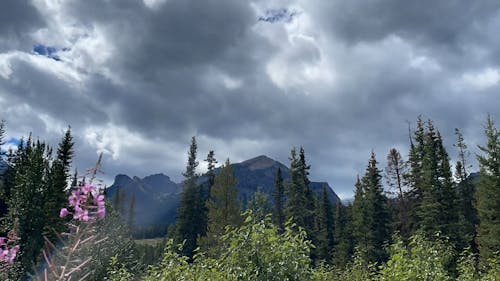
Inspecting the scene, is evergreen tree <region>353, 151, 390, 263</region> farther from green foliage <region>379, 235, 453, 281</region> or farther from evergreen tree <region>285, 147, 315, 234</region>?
green foliage <region>379, 235, 453, 281</region>

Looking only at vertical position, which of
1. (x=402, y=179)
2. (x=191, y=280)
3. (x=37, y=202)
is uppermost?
(x=402, y=179)

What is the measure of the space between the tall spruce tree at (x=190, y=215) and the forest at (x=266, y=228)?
0.15m

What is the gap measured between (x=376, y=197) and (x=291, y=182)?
13.0m

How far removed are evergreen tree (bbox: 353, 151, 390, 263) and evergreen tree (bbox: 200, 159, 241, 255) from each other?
14.4 metres

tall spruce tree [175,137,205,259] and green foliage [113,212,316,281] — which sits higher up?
tall spruce tree [175,137,205,259]

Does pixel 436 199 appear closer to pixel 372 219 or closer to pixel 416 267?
pixel 372 219

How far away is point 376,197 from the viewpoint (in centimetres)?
4553

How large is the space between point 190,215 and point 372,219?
1012 inches

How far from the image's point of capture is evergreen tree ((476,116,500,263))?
31.4m

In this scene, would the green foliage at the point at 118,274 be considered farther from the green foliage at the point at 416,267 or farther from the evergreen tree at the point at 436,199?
the evergreen tree at the point at 436,199

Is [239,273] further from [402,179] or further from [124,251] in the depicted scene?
[402,179]

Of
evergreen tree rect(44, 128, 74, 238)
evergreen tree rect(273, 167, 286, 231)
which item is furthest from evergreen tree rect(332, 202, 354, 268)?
evergreen tree rect(44, 128, 74, 238)

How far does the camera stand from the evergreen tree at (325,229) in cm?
5762

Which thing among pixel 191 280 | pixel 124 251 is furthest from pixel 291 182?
pixel 191 280
